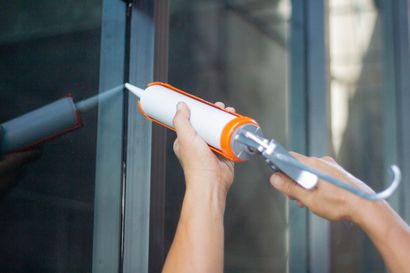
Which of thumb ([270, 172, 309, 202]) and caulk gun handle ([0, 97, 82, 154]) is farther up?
Answer: caulk gun handle ([0, 97, 82, 154])

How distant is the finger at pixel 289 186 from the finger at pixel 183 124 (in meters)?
0.10

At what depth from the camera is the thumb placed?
18.0 inches

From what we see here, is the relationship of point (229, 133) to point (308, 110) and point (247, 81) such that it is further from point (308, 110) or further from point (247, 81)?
point (247, 81)

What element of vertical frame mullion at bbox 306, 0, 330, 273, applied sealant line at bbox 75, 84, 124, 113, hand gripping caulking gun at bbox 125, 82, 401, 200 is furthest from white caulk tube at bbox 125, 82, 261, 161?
vertical frame mullion at bbox 306, 0, 330, 273

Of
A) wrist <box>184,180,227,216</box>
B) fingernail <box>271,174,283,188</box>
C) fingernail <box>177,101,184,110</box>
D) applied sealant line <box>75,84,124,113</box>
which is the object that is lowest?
wrist <box>184,180,227,216</box>

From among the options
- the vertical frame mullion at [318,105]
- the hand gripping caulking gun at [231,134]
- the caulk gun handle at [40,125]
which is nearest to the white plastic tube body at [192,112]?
the hand gripping caulking gun at [231,134]

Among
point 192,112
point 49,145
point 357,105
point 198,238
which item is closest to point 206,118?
point 192,112

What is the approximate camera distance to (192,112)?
49 cm

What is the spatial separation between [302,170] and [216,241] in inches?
4.7

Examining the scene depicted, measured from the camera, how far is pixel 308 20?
88 cm

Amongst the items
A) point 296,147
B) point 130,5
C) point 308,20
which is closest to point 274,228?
point 296,147

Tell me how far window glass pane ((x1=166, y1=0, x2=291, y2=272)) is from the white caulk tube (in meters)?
0.29

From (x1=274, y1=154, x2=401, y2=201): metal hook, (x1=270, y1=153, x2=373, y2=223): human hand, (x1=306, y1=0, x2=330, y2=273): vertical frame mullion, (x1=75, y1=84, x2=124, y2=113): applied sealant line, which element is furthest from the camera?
(x1=306, y1=0, x2=330, y2=273): vertical frame mullion

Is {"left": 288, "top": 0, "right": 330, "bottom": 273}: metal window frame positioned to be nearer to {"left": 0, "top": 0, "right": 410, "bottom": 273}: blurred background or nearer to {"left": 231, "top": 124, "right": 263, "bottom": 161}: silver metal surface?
{"left": 0, "top": 0, "right": 410, "bottom": 273}: blurred background
